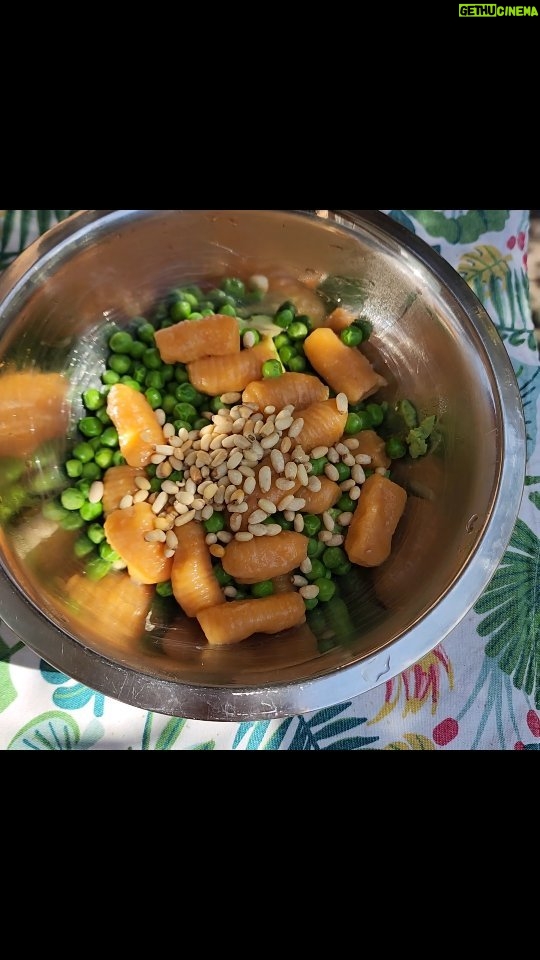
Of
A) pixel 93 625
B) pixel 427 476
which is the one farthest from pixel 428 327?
pixel 93 625

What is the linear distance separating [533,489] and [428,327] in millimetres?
715

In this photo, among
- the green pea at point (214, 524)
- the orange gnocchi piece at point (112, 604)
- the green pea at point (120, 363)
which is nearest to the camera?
the orange gnocchi piece at point (112, 604)

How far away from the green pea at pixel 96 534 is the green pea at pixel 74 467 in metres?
0.20

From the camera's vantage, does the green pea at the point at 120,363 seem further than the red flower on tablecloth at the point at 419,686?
Yes

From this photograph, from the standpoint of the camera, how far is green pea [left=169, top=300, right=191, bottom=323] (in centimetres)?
270

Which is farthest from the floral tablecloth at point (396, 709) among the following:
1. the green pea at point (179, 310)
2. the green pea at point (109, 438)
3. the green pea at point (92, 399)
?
the green pea at point (179, 310)

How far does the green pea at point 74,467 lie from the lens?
2.52m

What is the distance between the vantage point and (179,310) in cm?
271

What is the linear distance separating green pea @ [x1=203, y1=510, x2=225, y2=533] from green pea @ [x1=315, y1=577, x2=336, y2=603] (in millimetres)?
367

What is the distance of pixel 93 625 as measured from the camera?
210 centimetres

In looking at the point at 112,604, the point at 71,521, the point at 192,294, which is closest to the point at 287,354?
the point at 192,294

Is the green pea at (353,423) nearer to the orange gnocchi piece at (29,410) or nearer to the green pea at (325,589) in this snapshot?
the green pea at (325,589)

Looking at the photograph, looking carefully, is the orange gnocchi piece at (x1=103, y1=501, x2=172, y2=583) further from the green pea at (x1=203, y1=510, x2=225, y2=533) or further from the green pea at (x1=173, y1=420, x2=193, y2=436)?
the green pea at (x1=173, y1=420, x2=193, y2=436)

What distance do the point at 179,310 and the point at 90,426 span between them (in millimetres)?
536
